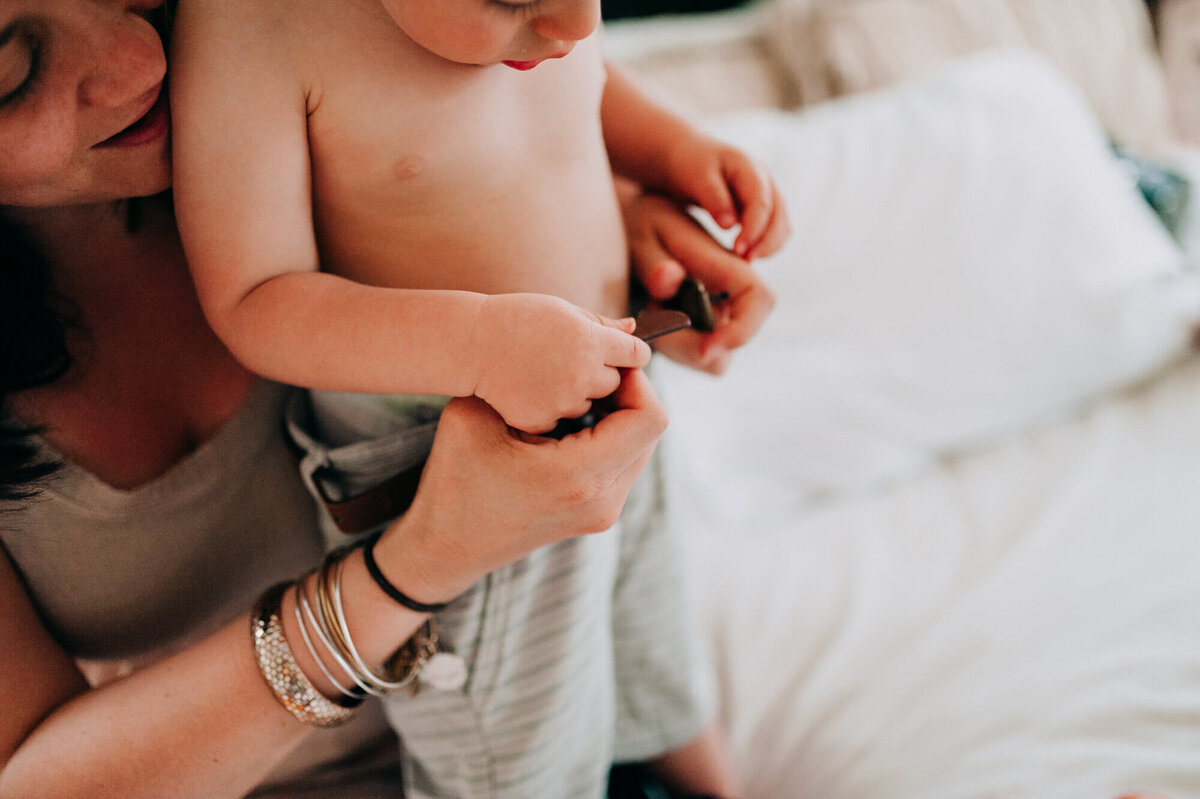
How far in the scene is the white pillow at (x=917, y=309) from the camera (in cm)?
105

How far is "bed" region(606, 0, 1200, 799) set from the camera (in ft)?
2.59

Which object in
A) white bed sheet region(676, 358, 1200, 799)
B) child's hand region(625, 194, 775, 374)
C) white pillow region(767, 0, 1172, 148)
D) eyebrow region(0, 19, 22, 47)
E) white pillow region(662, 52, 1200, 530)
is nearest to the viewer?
eyebrow region(0, 19, 22, 47)

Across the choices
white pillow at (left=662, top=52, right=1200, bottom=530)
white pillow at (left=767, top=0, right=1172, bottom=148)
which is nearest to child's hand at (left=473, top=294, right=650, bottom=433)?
white pillow at (left=662, top=52, right=1200, bottom=530)

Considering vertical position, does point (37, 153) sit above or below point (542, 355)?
above

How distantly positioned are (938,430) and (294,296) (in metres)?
0.91

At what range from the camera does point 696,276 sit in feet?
1.92

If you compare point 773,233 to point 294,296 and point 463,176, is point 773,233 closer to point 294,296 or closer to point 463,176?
point 463,176

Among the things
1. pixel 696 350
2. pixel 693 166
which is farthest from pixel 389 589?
pixel 693 166

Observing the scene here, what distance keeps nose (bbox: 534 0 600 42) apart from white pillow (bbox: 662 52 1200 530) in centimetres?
68

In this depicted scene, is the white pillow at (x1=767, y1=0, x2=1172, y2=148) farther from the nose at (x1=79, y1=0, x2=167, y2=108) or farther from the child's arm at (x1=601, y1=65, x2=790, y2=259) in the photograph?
the nose at (x1=79, y1=0, x2=167, y2=108)

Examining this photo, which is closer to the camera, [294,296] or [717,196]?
[294,296]

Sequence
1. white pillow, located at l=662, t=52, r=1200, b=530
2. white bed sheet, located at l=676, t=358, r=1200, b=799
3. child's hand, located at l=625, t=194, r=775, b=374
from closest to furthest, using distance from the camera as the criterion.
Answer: child's hand, located at l=625, t=194, r=775, b=374 → white bed sheet, located at l=676, t=358, r=1200, b=799 → white pillow, located at l=662, t=52, r=1200, b=530

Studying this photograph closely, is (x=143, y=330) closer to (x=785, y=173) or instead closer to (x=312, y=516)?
(x=312, y=516)

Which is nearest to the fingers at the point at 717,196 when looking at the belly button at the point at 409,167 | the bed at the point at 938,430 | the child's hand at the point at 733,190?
the child's hand at the point at 733,190
